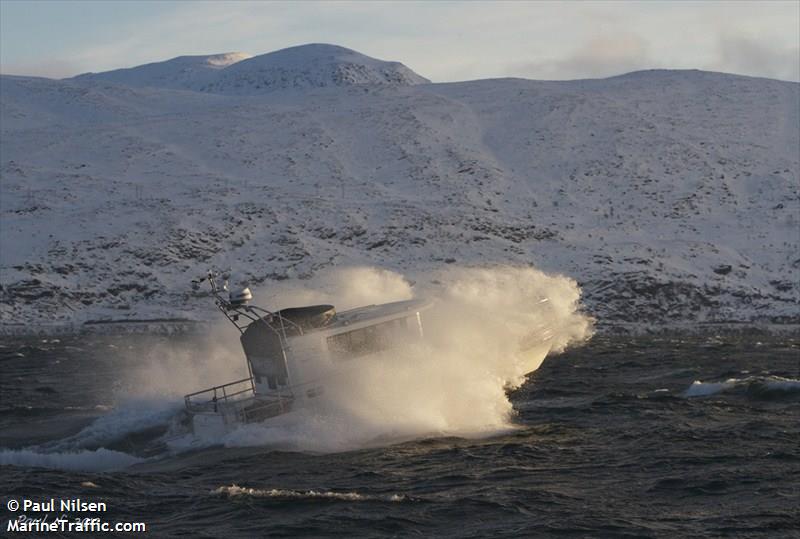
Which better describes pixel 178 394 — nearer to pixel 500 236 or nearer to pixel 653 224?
pixel 500 236

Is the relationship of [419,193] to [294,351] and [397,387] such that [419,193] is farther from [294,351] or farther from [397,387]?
[294,351]

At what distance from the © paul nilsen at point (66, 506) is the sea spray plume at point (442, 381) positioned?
720 centimetres

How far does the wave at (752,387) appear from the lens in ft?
124

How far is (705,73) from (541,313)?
11045 centimetres

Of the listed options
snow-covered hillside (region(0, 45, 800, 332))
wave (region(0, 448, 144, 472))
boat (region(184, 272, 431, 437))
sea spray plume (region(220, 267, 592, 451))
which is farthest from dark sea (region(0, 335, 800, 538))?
snow-covered hillside (region(0, 45, 800, 332))

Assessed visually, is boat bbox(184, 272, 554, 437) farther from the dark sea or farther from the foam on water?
the dark sea

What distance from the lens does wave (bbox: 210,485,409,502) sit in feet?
78.3

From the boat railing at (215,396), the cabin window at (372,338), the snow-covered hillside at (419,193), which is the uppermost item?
the snow-covered hillside at (419,193)

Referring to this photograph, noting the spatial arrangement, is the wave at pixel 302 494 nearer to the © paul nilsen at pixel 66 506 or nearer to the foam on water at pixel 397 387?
the © paul nilsen at pixel 66 506

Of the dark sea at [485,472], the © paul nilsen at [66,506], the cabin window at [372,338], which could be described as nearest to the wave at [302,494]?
the dark sea at [485,472]

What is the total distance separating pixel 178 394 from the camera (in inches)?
1554

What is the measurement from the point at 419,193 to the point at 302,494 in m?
72.4

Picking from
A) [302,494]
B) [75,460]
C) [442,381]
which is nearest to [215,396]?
[75,460]

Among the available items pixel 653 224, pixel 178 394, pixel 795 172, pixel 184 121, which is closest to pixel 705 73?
pixel 795 172
